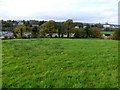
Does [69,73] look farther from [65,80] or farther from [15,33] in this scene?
[15,33]

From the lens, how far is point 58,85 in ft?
10.7

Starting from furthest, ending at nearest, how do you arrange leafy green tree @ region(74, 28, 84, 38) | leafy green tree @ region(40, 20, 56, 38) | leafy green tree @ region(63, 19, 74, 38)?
leafy green tree @ region(74, 28, 84, 38) → leafy green tree @ region(63, 19, 74, 38) → leafy green tree @ region(40, 20, 56, 38)

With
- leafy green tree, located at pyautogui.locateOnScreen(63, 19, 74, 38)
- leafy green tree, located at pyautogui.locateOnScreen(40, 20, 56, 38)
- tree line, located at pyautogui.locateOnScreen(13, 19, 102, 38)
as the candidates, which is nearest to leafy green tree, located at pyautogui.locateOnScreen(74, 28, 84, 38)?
tree line, located at pyautogui.locateOnScreen(13, 19, 102, 38)

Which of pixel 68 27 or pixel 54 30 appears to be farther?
pixel 68 27

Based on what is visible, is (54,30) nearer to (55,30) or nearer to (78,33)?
(55,30)

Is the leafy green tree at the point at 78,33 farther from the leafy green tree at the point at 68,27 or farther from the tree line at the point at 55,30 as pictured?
the leafy green tree at the point at 68,27

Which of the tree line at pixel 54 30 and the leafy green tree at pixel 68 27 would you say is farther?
the leafy green tree at pixel 68 27

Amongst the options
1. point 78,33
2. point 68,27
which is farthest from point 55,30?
point 78,33

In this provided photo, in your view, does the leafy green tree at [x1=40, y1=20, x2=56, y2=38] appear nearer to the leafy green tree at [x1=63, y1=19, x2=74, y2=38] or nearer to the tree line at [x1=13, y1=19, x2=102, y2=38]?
the tree line at [x1=13, y1=19, x2=102, y2=38]

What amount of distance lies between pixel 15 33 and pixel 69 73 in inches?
1223

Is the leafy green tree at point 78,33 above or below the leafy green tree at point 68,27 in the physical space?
below

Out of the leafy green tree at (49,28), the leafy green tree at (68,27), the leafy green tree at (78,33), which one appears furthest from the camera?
the leafy green tree at (78,33)

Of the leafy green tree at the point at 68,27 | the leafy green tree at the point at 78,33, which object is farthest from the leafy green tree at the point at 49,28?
the leafy green tree at the point at 78,33

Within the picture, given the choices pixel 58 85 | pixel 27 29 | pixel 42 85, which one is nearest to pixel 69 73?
pixel 58 85
